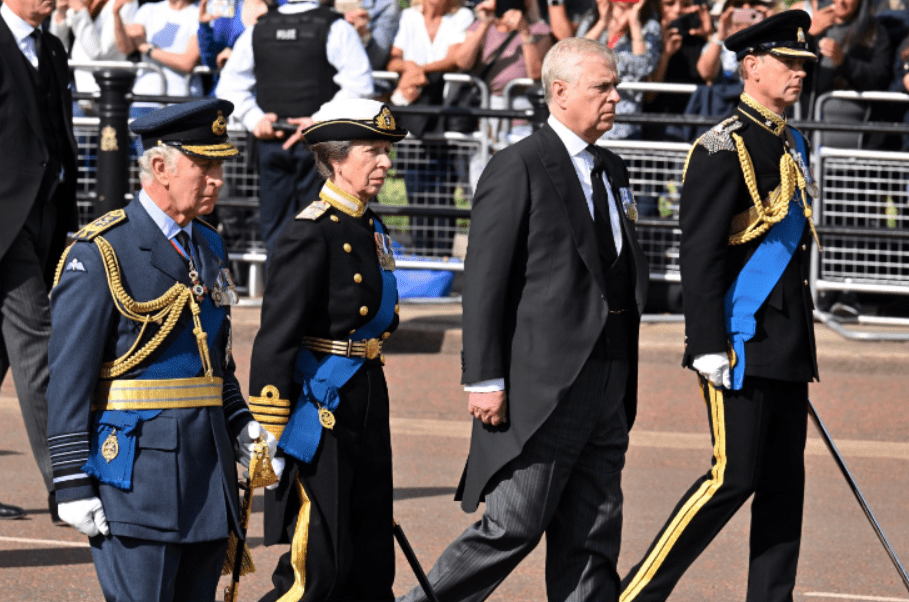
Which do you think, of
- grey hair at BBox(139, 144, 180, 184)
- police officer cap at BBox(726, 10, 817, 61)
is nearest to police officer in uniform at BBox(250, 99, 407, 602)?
grey hair at BBox(139, 144, 180, 184)

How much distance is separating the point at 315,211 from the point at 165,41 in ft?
25.6

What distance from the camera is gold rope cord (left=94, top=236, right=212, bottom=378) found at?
12.2ft

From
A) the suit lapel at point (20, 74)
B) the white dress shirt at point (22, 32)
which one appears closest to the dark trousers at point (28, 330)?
the suit lapel at point (20, 74)

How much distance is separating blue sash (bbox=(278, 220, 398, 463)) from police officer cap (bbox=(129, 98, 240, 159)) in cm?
86

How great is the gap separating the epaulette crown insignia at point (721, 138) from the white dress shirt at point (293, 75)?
461 centimetres

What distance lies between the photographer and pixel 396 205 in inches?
432

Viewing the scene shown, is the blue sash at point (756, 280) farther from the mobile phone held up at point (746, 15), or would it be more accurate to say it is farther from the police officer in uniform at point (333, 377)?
the mobile phone held up at point (746, 15)

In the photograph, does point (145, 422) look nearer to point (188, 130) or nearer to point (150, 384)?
point (150, 384)

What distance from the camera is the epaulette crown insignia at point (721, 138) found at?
5.19m

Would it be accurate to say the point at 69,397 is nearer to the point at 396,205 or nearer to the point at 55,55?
the point at 55,55

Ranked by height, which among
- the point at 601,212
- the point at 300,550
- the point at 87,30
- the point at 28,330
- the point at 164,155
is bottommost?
the point at 300,550

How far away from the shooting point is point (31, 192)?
6.57 meters

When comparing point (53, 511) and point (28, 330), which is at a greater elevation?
point (28, 330)

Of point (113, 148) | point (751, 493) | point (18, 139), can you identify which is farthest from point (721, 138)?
point (113, 148)
